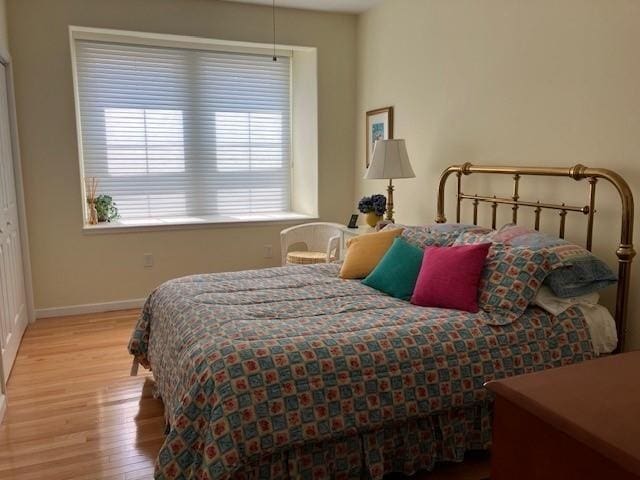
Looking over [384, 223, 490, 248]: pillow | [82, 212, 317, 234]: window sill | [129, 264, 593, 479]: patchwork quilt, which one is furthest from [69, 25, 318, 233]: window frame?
[129, 264, 593, 479]: patchwork quilt

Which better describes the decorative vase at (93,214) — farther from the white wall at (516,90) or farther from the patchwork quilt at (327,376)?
the white wall at (516,90)

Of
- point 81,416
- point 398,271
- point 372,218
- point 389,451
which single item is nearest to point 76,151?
point 81,416

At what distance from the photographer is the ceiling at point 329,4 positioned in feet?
14.5

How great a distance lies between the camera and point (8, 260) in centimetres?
339

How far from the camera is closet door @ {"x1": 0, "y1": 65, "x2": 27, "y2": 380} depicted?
312 centimetres

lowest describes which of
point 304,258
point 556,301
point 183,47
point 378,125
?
point 304,258

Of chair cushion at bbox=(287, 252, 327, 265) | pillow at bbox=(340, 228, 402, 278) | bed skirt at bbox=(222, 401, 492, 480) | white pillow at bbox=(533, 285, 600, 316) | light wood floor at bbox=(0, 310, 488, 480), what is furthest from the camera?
chair cushion at bbox=(287, 252, 327, 265)

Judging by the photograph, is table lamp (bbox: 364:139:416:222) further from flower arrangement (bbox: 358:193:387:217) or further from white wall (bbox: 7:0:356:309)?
white wall (bbox: 7:0:356:309)

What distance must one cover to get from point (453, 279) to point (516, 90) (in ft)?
4.40

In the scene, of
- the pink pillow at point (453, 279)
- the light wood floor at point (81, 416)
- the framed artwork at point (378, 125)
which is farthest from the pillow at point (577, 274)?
the framed artwork at point (378, 125)

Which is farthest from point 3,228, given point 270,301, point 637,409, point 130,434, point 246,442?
point 637,409

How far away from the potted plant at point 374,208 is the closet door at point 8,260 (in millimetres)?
2516

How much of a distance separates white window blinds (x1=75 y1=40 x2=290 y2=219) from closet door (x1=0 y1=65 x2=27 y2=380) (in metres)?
0.88

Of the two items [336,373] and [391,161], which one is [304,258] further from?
[336,373]
